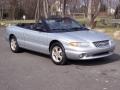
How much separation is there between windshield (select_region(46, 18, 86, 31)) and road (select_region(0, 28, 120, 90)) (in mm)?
1128

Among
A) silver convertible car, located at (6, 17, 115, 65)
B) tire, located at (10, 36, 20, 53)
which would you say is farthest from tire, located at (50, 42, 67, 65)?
tire, located at (10, 36, 20, 53)

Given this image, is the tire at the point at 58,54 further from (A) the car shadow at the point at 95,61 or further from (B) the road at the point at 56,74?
(A) the car shadow at the point at 95,61

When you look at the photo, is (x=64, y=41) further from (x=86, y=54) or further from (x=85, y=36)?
(x=86, y=54)

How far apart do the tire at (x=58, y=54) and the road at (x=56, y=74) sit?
196 millimetres

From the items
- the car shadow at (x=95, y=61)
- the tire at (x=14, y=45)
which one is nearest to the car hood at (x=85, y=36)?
the car shadow at (x=95, y=61)

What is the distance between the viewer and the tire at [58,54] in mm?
9633

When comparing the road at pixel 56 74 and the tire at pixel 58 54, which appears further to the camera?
the tire at pixel 58 54

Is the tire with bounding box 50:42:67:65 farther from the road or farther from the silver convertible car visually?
the road

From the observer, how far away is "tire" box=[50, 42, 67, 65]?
963cm

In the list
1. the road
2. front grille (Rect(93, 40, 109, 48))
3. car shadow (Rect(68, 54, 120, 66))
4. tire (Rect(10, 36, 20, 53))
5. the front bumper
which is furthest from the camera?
tire (Rect(10, 36, 20, 53))

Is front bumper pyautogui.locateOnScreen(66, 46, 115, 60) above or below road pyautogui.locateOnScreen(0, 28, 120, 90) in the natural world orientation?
above

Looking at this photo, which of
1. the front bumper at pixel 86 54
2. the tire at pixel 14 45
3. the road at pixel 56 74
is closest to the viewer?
the road at pixel 56 74

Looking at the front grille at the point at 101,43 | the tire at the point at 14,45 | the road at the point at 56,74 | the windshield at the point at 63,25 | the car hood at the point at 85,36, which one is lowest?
the road at the point at 56,74

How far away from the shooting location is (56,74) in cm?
845
